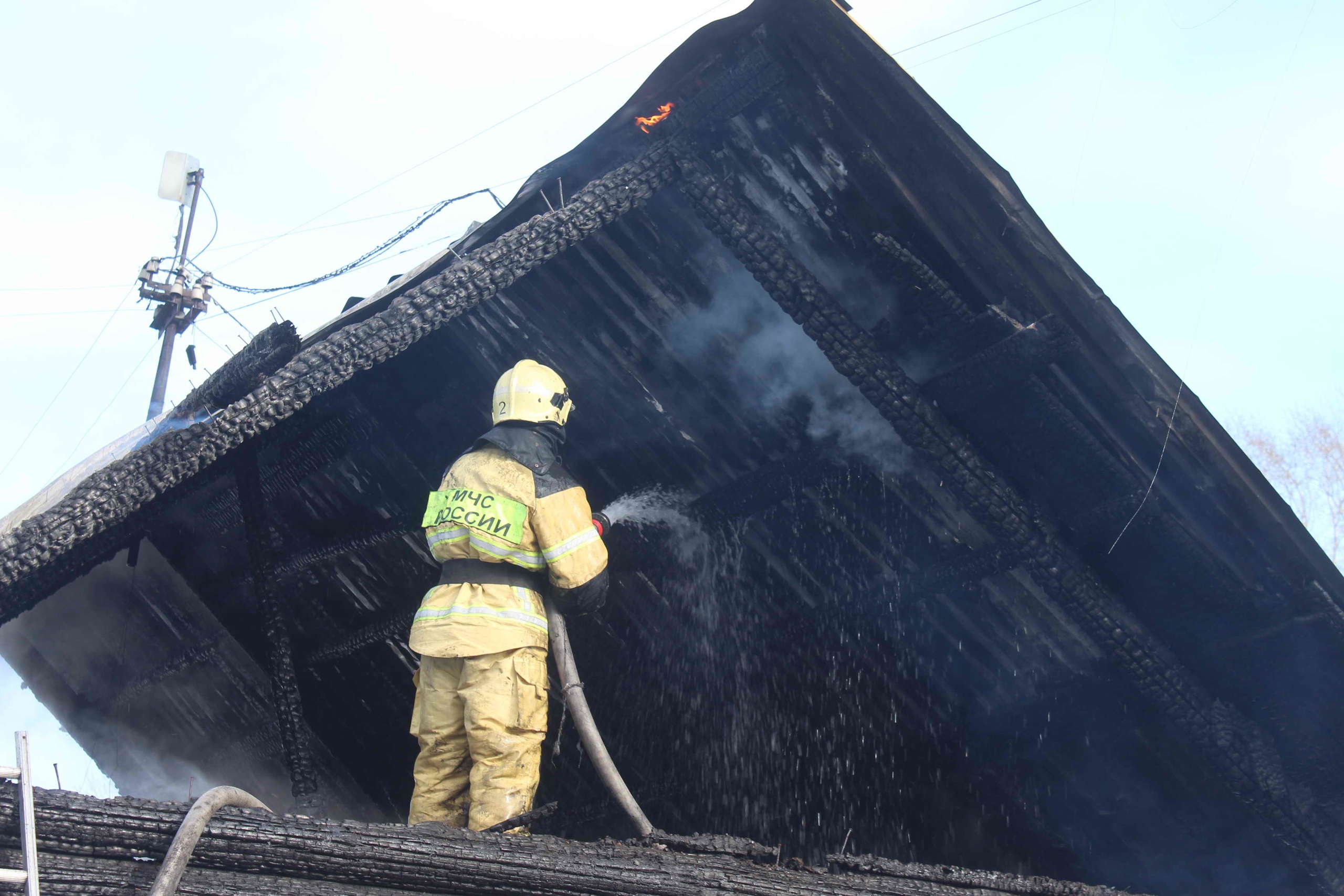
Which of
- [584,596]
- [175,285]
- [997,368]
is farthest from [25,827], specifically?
[175,285]

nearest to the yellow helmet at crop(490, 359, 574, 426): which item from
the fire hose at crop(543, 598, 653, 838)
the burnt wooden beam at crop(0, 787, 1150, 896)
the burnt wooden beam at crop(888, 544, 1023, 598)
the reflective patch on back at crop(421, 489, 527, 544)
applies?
the reflective patch on back at crop(421, 489, 527, 544)

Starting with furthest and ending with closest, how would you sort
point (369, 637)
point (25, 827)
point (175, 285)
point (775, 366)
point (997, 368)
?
point (175, 285) → point (369, 637) → point (775, 366) → point (997, 368) → point (25, 827)

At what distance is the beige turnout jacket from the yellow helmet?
205 mm

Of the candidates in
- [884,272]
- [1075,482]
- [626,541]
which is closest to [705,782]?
[626,541]

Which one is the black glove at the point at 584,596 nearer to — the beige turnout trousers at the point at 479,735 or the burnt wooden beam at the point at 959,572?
the beige turnout trousers at the point at 479,735

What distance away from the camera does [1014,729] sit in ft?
13.8

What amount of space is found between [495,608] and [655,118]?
193 centimetres

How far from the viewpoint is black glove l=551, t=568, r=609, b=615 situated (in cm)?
360

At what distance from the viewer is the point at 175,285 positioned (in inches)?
707

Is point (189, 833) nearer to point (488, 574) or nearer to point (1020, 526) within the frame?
point (488, 574)

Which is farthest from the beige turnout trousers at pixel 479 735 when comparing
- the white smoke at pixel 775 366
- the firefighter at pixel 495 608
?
the white smoke at pixel 775 366

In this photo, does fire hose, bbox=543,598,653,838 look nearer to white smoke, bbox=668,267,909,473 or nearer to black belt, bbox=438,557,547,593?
black belt, bbox=438,557,547,593

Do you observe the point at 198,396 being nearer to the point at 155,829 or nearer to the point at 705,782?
the point at 155,829

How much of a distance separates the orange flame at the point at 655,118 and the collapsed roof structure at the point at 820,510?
4 cm
